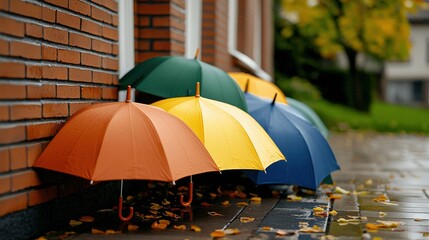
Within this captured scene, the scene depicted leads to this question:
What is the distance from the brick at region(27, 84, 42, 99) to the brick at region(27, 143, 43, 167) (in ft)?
0.99

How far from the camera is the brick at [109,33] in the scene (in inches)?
201

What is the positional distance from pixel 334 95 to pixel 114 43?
2317 centimetres

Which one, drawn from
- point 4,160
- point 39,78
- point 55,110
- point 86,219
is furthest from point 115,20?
point 4,160

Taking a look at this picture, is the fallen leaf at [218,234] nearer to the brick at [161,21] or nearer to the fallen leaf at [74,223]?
the fallen leaf at [74,223]

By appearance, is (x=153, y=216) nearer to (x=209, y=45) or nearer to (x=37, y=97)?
(x=37, y=97)

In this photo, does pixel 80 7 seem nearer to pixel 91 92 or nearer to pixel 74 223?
pixel 91 92

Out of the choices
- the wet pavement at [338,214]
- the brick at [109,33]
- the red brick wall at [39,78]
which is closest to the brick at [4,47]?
the red brick wall at [39,78]

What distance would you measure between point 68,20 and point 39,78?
0.63m

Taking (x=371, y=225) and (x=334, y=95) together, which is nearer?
(x=371, y=225)

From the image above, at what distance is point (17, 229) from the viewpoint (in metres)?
3.75

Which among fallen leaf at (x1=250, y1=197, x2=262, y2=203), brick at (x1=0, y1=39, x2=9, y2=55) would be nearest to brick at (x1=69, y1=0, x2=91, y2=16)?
brick at (x1=0, y1=39, x2=9, y2=55)

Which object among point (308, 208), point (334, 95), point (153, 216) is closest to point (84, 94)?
point (153, 216)

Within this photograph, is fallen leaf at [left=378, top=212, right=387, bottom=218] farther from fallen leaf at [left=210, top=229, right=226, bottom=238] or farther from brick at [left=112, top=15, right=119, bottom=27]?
brick at [left=112, top=15, right=119, bottom=27]

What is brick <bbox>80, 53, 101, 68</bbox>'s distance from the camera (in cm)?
473
